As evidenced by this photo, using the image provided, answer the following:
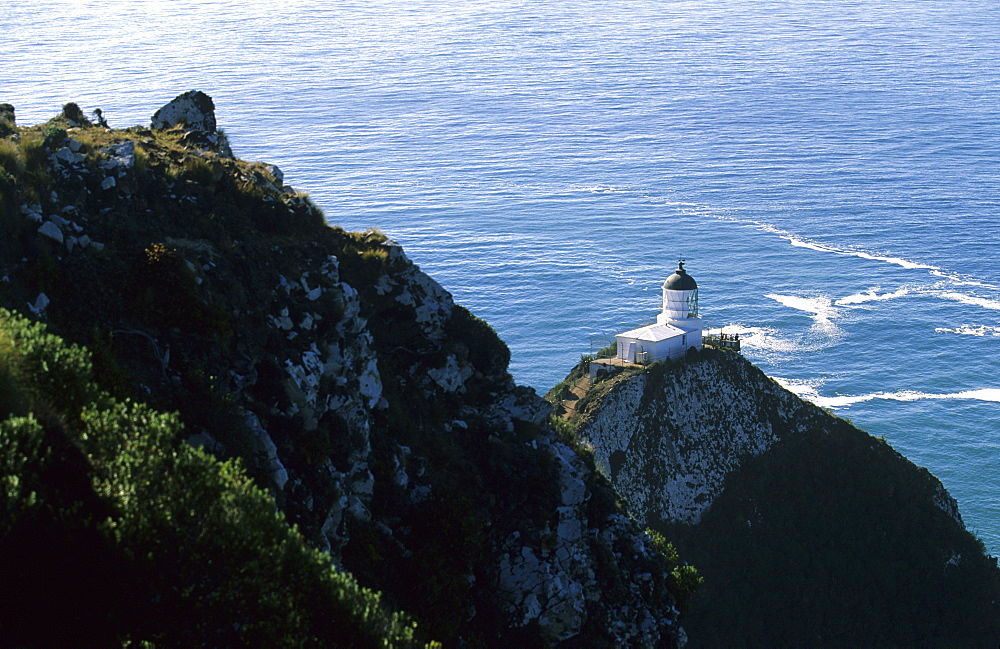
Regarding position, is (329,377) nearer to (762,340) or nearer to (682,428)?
(682,428)

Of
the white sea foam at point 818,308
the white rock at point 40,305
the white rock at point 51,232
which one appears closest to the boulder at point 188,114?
the white rock at point 51,232

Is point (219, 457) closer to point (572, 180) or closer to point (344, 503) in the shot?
point (344, 503)

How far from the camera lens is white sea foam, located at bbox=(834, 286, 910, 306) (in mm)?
141750

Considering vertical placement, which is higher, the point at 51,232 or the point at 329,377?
the point at 51,232

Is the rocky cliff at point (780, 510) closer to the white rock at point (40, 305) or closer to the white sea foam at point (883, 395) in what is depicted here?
the white sea foam at point (883, 395)

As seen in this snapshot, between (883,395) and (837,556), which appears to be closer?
(837,556)

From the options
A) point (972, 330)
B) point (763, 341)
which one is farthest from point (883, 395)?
point (972, 330)

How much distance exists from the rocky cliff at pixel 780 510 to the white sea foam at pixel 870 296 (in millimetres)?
65180

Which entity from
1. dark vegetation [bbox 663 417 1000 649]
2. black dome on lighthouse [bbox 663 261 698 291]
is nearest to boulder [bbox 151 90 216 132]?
dark vegetation [bbox 663 417 1000 649]

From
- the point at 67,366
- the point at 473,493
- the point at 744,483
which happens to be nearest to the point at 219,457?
the point at 67,366

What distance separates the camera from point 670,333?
74.7 meters

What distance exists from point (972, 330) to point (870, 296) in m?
13.4

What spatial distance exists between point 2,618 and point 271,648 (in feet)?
14.7

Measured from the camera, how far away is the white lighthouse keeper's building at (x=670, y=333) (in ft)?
244
